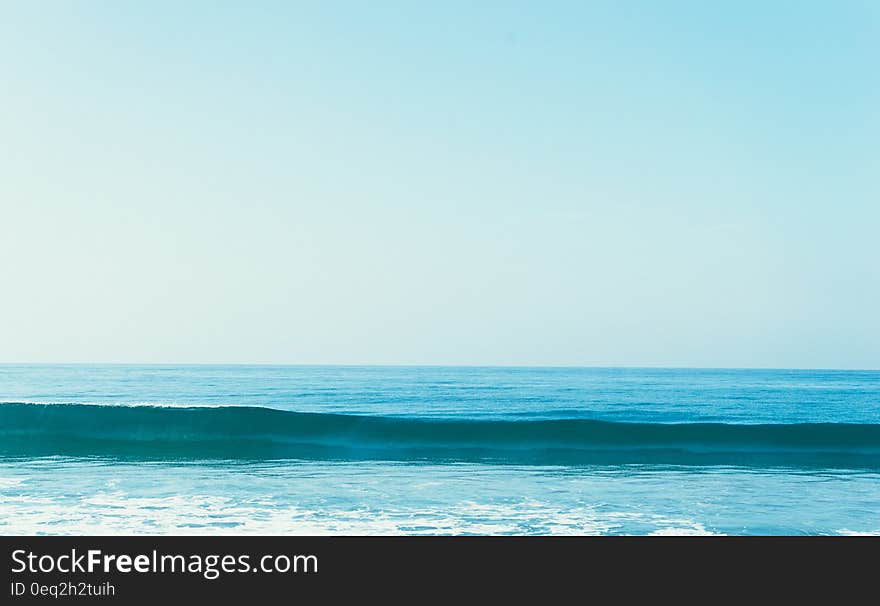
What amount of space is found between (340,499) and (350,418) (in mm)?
6813

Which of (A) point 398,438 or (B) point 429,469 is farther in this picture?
(A) point 398,438

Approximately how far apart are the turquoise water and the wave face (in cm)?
4

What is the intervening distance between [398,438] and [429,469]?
3522mm

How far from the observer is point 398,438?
43.8ft

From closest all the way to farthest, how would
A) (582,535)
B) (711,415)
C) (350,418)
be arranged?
(582,535) → (350,418) → (711,415)

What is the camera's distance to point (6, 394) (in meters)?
19.7

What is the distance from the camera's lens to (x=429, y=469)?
9883mm

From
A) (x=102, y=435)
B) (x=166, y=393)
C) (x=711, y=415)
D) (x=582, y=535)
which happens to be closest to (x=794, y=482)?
(x=582, y=535)

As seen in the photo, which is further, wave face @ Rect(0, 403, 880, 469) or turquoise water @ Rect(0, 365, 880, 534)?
wave face @ Rect(0, 403, 880, 469)

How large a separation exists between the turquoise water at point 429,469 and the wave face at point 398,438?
4 cm

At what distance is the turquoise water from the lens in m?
6.44
